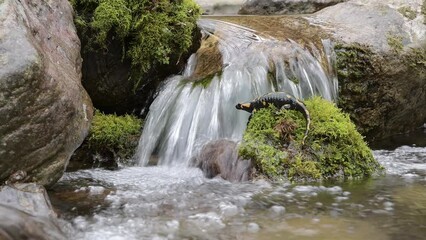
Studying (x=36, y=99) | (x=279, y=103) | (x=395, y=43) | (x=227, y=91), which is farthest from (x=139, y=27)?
(x=395, y=43)

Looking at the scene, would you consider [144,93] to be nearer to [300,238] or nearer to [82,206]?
[82,206]

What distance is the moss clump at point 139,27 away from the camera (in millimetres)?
5973

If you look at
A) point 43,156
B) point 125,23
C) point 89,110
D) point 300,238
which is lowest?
point 300,238

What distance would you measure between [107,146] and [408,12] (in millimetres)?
5256

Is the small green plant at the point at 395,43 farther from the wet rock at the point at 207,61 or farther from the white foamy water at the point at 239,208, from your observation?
the wet rock at the point at 207,61

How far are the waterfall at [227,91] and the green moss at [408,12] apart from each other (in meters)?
1.68

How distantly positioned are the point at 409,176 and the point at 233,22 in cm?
438

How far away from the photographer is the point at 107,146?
6.11 meters

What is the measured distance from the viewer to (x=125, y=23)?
6.01m

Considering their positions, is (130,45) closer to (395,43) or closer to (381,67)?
(381,67)

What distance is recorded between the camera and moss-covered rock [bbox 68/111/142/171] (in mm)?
6027

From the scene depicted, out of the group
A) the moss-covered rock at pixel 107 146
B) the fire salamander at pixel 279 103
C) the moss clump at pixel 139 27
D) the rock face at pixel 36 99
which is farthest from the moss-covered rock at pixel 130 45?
the fire salamander at pixel 279 103

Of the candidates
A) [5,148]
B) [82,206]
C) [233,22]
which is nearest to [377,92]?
[233,22]

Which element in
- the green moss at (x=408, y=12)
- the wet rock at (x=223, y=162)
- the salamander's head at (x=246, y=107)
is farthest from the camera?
the green moss at (x=408, y=12)
